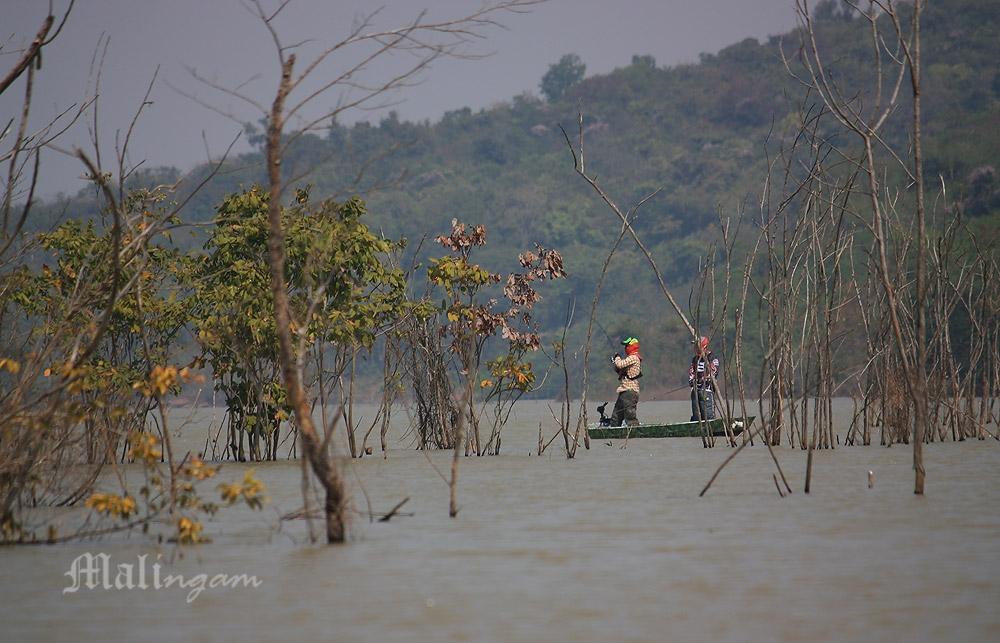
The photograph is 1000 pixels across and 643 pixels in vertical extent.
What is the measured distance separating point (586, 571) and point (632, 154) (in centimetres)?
8716

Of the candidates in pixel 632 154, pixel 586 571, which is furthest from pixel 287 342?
pixel 632 154

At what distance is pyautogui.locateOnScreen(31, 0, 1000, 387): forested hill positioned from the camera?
73.5m

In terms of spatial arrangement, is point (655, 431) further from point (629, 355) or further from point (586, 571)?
point (586, 571)

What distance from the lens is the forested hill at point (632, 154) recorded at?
7350 centimetres

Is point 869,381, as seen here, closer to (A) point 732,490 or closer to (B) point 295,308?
(A) point 732,490

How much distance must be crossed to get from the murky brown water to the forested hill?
46.7 metres

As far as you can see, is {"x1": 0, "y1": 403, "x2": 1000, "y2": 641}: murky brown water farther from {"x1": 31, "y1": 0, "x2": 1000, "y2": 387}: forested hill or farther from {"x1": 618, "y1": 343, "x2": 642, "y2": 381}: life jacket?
{"x1": 31, "y1": 0, "x2": 1000, "y2": 387}: forested hill

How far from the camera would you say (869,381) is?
666 inches

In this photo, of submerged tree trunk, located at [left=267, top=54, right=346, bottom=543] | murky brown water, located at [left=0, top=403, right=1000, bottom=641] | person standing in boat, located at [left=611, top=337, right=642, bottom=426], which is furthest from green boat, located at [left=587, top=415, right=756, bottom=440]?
submerged tree trunk, located at [left=267, top=54, right=346, bottom=543]

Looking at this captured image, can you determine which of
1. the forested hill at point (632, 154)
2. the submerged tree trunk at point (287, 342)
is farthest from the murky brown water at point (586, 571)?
the forested hill at point (632, 154)

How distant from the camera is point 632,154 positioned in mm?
94125

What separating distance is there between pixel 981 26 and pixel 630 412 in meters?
74.2

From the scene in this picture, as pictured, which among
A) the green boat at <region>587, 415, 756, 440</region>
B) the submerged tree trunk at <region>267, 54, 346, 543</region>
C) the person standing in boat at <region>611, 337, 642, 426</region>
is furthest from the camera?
the person standing in boat at <region>611, 337, 642, 426</region>

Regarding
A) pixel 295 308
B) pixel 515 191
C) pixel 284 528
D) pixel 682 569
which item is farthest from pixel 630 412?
pixel 515 191
